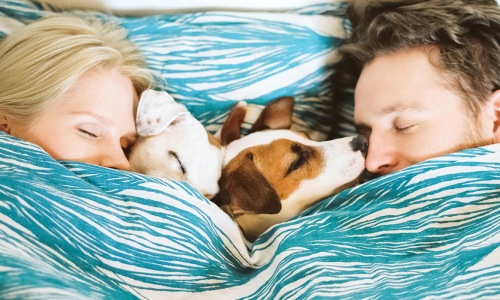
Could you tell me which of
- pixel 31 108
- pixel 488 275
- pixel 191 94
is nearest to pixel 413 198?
pixel 488 275

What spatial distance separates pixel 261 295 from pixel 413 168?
511 mm

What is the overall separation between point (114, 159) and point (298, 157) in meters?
0.55

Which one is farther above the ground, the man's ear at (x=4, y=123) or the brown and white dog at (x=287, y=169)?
the man's ear at (x=4, y=123)

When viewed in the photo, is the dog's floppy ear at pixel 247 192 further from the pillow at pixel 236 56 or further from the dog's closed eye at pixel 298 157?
the pillow at pixel 236 56

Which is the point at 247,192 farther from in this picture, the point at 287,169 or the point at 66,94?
the point at 66,94

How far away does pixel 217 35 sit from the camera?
5.59 ft

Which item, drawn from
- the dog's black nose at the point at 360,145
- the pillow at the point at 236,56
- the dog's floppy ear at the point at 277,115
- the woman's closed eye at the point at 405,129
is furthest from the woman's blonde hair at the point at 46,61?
the woman's closed eye at the point at 405,129

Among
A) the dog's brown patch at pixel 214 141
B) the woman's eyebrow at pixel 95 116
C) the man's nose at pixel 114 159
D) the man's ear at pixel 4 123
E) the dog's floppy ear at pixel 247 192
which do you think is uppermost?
the woman's eyebrow at pixel 95 116

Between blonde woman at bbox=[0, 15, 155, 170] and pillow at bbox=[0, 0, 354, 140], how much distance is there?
27cm

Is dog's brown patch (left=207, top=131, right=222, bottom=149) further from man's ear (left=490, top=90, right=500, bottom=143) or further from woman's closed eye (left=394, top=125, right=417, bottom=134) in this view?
man's ear (left=490, top=90, right=500, bottom=143)

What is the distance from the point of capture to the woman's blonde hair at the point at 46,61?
1.29 meters

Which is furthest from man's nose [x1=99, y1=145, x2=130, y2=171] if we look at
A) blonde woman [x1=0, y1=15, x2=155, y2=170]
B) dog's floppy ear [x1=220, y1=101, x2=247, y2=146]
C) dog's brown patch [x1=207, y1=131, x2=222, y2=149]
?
dog's floppy ear [x1=220, y1=101, x2=247, y2=146]

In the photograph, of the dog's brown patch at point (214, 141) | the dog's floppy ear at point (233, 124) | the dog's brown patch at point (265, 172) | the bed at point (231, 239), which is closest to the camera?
the bed at point (231, 239)

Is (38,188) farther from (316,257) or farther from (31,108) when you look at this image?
(316,257)
